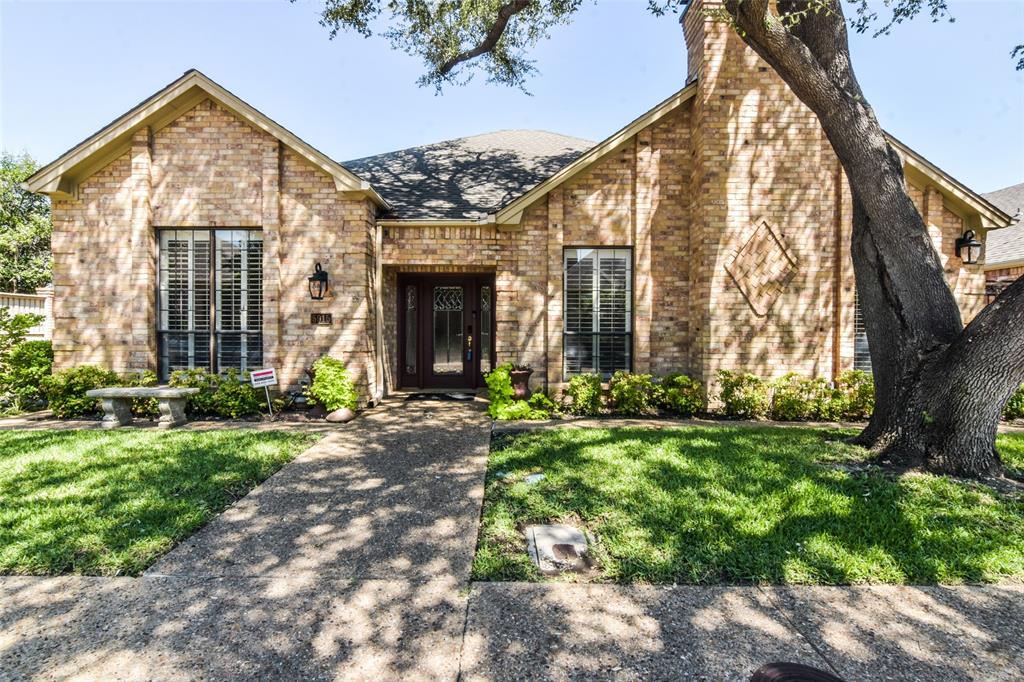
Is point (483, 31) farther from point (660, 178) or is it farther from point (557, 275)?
point (557, 275)

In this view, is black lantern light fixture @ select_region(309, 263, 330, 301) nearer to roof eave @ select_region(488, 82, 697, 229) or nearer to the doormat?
the doormat

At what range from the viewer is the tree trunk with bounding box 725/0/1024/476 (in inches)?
181

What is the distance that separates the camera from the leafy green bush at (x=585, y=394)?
7.97 m

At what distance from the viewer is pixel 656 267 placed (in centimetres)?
847

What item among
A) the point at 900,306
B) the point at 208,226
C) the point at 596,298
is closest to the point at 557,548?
the point at 900,306

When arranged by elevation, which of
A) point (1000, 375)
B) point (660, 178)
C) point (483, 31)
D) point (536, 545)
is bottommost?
point (536, 545)

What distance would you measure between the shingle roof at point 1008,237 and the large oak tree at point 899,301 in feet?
22.7

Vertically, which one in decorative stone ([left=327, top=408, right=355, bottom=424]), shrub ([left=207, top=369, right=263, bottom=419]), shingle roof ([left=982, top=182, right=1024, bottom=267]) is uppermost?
shingle roof ([left=982, top=182, right=1024, bottom=267])

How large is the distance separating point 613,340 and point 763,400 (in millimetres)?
2623

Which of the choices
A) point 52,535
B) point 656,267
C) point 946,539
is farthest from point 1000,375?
point 52,535

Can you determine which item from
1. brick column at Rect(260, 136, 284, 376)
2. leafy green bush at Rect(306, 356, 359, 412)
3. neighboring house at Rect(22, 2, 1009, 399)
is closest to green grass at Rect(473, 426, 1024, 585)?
neighboring house at Rect(22, 2, 1009, 399)

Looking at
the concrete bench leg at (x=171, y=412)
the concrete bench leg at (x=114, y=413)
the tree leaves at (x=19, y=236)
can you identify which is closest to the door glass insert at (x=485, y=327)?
the concrete bench leg at (x=171, y=412)

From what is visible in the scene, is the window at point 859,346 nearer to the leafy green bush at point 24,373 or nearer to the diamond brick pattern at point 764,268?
the diamond brick pattern at point 764,268

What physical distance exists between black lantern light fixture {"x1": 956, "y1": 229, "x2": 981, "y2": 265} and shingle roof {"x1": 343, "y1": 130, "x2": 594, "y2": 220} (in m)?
7.13
